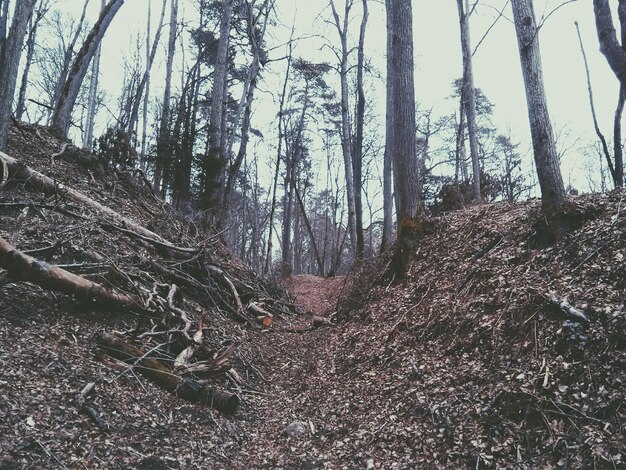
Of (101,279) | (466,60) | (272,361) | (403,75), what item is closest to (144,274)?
(101,279)

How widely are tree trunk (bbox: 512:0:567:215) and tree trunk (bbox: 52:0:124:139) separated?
27.8ft

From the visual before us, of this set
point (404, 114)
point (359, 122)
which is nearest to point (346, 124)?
point (359, 122)

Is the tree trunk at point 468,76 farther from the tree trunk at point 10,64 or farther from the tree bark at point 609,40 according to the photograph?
→ the tree trunk at point 10,64

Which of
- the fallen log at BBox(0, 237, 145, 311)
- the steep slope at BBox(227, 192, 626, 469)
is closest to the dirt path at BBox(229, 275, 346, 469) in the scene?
the steep slope at BBox(227, 192, 626, 469)

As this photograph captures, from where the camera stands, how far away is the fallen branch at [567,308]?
10.5 feet

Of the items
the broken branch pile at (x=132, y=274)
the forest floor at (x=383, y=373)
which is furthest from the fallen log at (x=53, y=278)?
the forest floor at (x=383, y=373)

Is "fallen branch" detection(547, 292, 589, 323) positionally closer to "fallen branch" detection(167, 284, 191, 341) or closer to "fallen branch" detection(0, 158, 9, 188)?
"fallen branch" detection(167, 284, 191, 341)

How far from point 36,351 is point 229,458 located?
1753 mm

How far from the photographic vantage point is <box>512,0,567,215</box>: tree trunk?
4605 mm

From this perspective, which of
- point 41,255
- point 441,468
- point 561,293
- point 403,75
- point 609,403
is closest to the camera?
point 609,403

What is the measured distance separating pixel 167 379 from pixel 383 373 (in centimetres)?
216

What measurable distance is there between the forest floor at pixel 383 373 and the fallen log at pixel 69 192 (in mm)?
146

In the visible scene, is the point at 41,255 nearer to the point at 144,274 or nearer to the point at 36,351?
the point at 144,274

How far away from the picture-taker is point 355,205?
593 inches
